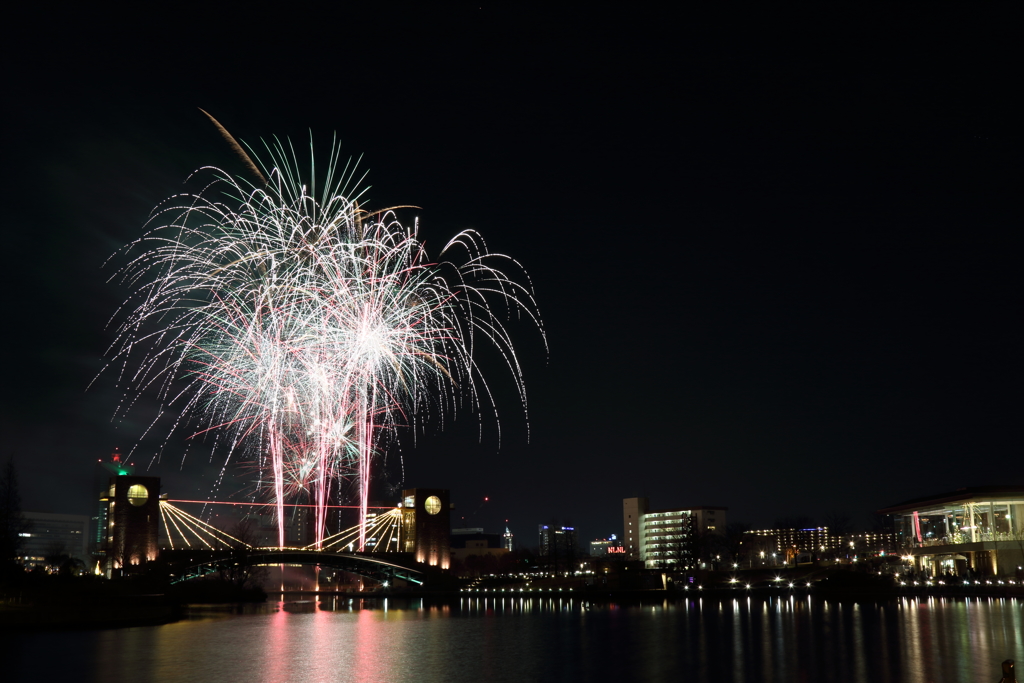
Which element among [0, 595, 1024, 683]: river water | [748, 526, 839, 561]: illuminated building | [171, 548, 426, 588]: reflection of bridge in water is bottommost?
[748, 526, 839, 561]: illuminated building

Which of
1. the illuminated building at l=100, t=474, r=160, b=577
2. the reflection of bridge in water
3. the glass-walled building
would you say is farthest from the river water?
the illuminated building at l=100, t=474, r=160, b=577

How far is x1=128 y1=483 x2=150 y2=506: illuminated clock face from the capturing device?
261 feet

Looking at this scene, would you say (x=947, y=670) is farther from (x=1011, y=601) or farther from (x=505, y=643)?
(x=1011, y=601)

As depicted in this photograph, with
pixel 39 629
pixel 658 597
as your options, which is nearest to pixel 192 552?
pixel 39 629

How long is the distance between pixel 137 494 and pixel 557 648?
185 ft

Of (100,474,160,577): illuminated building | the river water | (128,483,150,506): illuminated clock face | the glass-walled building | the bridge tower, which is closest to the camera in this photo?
the river water

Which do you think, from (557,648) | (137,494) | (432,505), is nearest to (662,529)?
(432,505)

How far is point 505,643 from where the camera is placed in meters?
39.0

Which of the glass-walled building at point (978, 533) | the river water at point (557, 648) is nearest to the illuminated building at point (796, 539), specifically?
the glass-walled building at point (978, 533)

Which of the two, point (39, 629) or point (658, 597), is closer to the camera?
point (39, 629)

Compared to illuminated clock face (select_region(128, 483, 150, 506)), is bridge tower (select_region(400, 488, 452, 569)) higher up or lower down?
lower down

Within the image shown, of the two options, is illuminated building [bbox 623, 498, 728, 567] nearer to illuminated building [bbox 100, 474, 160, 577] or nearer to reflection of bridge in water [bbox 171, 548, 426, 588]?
reflection of bridge in water [bbox 171, 548, 426, 588]

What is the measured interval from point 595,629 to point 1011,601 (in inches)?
1252

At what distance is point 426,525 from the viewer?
309 ft
